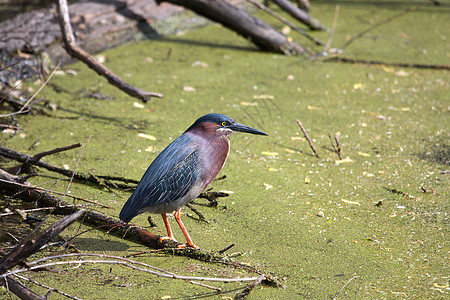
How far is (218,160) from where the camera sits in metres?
2.84

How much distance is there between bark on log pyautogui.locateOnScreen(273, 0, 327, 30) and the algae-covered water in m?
0.13

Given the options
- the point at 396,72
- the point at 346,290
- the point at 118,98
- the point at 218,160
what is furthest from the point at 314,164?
the point at 396,72

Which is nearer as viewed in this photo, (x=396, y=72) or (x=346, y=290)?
(x=346, y=290)

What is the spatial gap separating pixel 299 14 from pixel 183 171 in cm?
422

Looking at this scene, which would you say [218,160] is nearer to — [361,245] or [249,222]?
[249,222]

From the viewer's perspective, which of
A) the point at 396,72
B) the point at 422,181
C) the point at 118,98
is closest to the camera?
the point at 422,181

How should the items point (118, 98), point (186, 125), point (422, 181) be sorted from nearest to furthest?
point (422, 181)
point (186, 125)
point (118, 98)

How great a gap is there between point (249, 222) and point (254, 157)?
36.6 inches

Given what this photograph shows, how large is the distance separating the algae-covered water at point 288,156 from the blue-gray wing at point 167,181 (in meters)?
0.25

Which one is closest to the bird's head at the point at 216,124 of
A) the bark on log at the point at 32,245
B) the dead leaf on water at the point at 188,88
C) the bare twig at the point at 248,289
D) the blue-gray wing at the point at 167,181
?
the blue-gray wing at the point at 167,181

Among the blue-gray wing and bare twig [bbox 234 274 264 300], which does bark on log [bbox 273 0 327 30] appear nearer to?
the blue-gray wing

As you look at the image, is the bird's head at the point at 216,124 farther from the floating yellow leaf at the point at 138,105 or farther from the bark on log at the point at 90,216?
the floating yellow leaf at the point at 138,105

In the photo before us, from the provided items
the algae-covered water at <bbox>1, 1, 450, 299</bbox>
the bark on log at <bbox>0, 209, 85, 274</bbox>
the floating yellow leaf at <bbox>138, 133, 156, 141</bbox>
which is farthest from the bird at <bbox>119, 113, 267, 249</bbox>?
the floating yellow leaf at <bbox>138, 133, 156, 141</bbox>

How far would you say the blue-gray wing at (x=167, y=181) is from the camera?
8.81 ft
